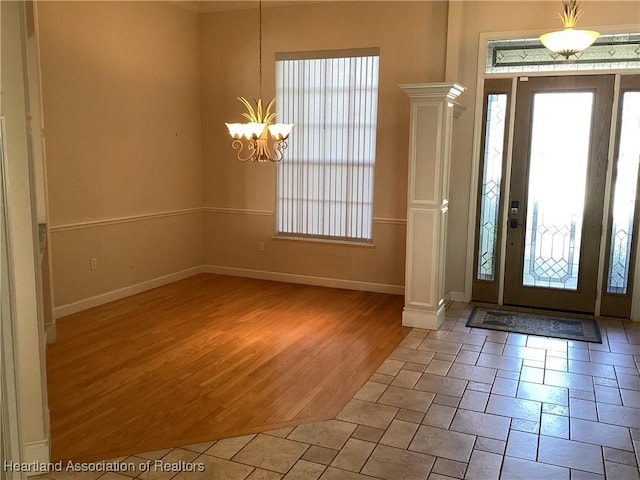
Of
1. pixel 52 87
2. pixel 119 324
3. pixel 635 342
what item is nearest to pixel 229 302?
pixel 119 324

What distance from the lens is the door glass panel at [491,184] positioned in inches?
218

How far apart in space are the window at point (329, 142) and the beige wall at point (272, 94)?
4.7 inches

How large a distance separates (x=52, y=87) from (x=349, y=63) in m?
2.99

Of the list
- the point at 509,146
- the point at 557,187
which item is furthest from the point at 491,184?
the point at 557,187

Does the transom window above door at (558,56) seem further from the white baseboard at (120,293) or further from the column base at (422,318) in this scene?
the white baseboard at (120,293)

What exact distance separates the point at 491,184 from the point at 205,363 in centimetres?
337

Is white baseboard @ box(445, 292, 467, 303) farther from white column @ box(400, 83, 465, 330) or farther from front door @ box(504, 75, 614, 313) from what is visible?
white column @ box(400, 83, 465, 330)

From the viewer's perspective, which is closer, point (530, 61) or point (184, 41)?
point (530, 61)

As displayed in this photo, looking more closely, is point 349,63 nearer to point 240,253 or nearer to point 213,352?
point 240,253

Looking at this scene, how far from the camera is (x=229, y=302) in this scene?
5.78 m

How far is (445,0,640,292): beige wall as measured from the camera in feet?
16.7

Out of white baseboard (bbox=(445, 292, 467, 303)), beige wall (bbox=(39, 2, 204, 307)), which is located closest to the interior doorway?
white baseboard (bbox=(445, 292, 467, 303))

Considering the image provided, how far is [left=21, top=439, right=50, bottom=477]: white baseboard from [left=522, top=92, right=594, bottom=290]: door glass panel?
4.52m

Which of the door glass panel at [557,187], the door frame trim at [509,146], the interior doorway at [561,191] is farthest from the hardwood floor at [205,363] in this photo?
the door glass panel at [557,187]
